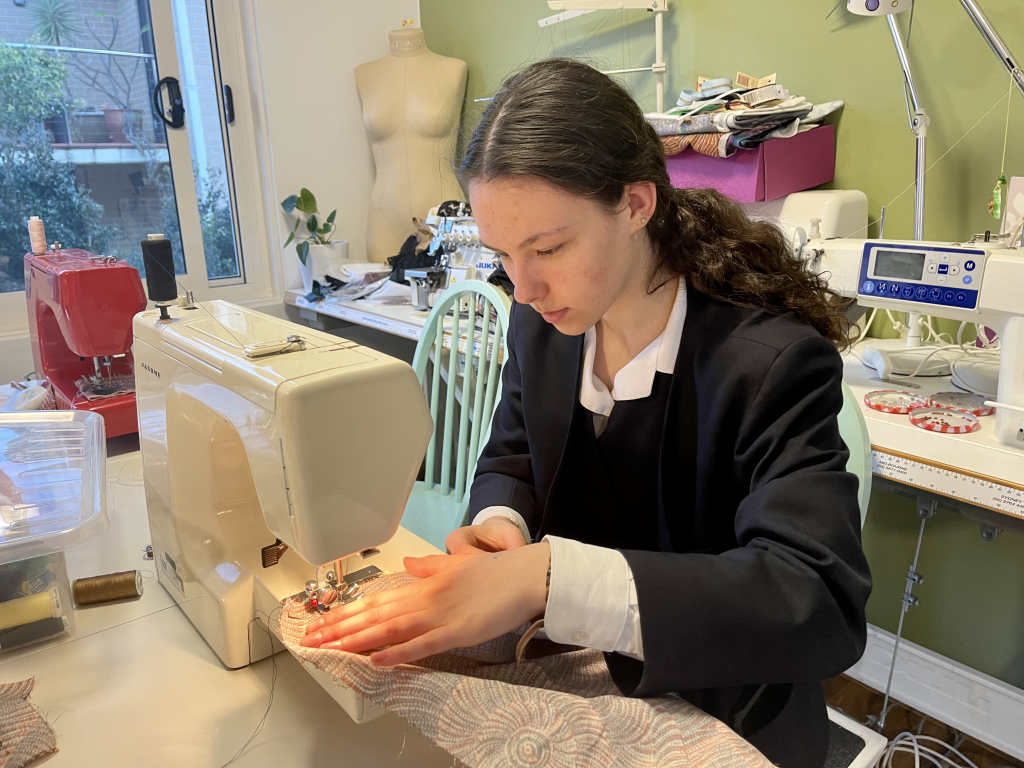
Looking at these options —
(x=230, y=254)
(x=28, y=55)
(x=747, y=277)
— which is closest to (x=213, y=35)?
(x=28, y=55)

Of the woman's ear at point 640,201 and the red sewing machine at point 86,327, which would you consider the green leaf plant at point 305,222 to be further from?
the woman's ear at point 640,201

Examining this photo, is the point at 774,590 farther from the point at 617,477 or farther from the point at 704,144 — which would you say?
the point at 704,144

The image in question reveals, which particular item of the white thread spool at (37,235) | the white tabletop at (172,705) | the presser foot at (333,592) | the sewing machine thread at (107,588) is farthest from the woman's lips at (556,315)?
the white thread spool at (37,235)

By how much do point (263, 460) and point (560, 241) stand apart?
0.36 meters

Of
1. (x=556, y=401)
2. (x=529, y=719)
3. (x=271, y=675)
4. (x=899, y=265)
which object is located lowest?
(x=271, y=675)

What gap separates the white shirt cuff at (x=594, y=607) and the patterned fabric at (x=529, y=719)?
45 mm

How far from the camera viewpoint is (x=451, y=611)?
60cm

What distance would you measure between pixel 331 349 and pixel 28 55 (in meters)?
2.48

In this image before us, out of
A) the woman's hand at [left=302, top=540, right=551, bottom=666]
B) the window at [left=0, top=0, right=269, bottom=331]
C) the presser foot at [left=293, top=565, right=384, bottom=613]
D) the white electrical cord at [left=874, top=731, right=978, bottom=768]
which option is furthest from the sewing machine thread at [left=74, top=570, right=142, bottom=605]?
the window at [left=0, top=0, right=269, bottom=331]

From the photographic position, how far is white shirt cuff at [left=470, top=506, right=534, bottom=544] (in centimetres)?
90

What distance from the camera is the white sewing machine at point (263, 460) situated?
2.14 feet

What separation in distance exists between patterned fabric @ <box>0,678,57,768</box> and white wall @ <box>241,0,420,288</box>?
247 cm

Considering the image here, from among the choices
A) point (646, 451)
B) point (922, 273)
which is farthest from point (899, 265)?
point (646, 451)

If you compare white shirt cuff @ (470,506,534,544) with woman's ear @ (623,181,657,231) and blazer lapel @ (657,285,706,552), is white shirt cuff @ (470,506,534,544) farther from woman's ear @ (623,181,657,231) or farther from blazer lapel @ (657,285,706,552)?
woman's ear @ (623,181,657,231)
